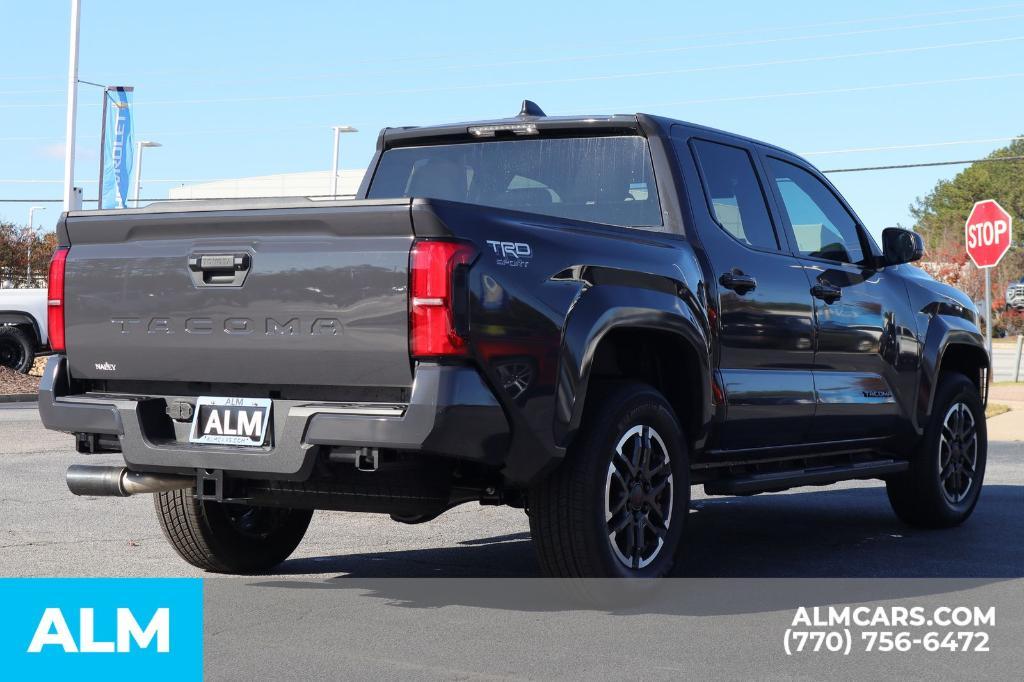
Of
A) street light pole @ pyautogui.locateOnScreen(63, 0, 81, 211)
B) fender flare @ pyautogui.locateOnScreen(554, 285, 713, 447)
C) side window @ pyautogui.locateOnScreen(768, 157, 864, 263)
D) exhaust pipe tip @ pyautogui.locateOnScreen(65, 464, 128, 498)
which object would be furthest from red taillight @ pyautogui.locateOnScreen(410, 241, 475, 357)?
street light pole @ pyautogui.locateOnScreen(63, 0, 81, 211)

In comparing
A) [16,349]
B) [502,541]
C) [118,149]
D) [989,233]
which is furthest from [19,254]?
[502,541]

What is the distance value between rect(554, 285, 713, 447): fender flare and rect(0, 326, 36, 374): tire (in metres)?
19.8

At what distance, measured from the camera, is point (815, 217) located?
761 centimetres

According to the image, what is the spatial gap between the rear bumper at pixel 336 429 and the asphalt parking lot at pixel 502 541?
1.20m

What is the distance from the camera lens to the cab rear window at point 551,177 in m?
6.51

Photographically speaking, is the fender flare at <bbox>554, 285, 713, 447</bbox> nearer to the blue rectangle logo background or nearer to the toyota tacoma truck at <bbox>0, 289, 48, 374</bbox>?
the blue rectangle logo background

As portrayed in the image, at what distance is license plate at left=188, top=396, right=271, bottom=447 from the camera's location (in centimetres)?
515

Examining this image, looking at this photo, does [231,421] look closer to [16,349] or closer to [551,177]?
[551,177]

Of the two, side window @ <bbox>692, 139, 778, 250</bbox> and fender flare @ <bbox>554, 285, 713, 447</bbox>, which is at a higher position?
side window @ <bbox>692, 139, 778, 250</bbox>

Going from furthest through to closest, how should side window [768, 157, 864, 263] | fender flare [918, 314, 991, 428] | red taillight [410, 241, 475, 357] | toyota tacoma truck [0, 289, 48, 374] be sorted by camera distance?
toyota tacoma truck [0, 289, 48, 374], fender flare [918, 314, 991, 428], side window [768, 157, 864, 263], red taillight [410, 241, 475, 357]

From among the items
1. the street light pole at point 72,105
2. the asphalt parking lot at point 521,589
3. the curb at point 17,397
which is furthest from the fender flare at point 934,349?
the street light pole at point 72,105

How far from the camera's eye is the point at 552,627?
529 cm

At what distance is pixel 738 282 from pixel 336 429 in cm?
234

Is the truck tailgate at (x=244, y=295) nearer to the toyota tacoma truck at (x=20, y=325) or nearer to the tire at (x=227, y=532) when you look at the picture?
the tire at (x=227, y=532)
